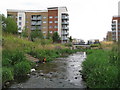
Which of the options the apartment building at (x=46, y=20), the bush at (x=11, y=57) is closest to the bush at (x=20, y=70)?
the bush at (x=11, y=57)

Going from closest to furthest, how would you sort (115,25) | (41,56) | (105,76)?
1. (105,76)
2. (41,56)
3. (115,25)

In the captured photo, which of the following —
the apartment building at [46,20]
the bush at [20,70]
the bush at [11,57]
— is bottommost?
the bush at [20,70]

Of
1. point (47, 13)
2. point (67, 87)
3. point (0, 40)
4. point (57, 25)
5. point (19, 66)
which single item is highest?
point (47, 13)

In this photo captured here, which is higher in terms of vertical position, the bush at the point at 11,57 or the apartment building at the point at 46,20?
the apartment building at the point at 46,20

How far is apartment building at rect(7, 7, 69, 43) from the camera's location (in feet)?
256

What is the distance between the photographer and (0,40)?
1702cm

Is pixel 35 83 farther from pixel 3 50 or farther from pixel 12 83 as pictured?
pixel 3 50

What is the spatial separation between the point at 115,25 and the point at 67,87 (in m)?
107

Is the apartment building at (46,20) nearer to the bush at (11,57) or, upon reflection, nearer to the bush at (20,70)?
the bush at (11,57)

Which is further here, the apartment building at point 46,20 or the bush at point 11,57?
the apartment building at point 46,20

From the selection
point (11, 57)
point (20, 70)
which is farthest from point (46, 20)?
point (20, 70)

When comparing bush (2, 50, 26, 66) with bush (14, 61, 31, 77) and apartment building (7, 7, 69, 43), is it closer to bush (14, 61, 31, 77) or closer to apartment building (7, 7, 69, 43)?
bush (14, 61, 31, 77)

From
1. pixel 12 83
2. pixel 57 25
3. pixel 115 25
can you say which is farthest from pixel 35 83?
pixel 115 25

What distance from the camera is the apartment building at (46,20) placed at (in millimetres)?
77938
